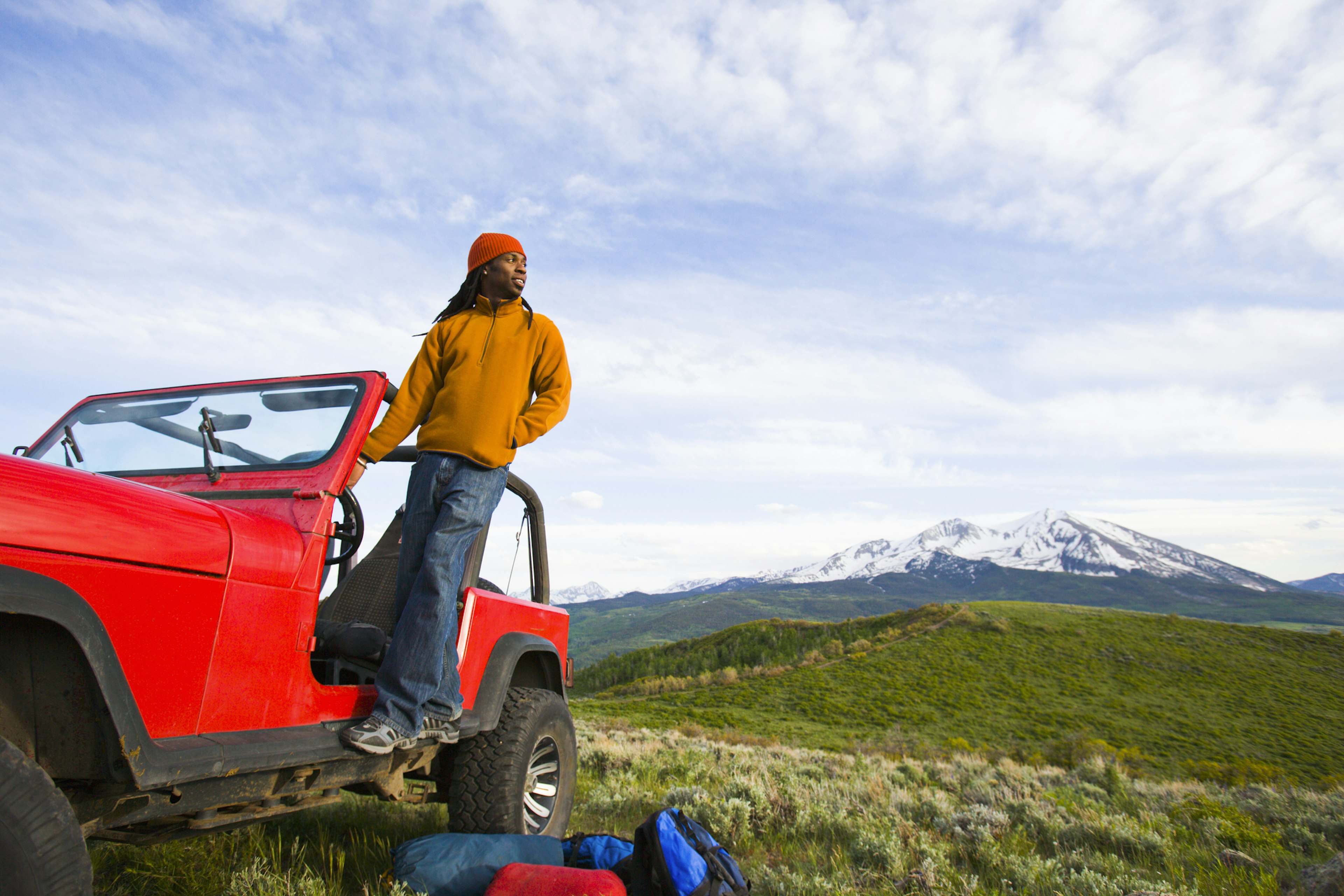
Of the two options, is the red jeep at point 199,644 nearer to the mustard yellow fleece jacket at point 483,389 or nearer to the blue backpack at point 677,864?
the mustard yellow fleece jacket at point 483,389

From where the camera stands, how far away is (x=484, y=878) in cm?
286

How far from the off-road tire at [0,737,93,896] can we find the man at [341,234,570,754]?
102 cm

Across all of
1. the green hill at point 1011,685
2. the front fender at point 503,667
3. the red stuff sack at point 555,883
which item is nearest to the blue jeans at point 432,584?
the front fender at point 503,667

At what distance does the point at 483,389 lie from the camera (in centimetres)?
323

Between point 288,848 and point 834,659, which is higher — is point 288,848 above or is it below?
above

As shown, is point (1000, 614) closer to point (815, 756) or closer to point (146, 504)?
point (815, 756)

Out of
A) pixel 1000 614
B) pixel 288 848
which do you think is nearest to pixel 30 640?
pixel 288 848

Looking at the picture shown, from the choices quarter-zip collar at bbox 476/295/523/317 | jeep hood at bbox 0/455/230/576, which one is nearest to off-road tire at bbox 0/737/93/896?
jeep hood at bbox 0/455/230/576

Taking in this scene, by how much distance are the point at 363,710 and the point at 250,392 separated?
1.63 m

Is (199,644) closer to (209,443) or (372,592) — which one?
(209,443)

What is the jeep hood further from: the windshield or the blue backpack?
the blue backpack

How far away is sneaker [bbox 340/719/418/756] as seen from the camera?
256 centimetres

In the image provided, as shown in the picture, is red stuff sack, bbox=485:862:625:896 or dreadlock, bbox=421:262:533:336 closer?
red stuff sack, bbox=485:862:625:896

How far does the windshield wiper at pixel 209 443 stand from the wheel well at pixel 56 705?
123 cm
